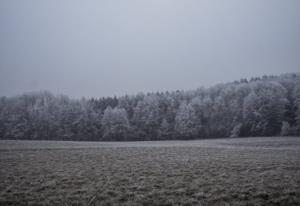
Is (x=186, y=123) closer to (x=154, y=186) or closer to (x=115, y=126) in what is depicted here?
(x=115, y=126)

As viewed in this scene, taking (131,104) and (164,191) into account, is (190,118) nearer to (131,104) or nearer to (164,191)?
(131,104)

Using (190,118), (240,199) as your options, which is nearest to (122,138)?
(190,118)

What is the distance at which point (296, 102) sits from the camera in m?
51.3

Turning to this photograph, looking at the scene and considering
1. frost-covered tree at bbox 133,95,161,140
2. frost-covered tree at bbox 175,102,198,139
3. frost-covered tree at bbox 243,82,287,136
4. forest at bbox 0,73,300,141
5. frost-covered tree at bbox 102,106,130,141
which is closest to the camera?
frost-covered tree at bbox 243,82,287,136

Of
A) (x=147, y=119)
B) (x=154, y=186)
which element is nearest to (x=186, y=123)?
(x=147, y=119)

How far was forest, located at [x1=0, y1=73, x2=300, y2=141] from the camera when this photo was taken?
5456 cm

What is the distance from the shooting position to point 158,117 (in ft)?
210

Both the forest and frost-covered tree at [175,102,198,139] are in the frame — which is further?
frost-covered tree at [175,102,198,139]

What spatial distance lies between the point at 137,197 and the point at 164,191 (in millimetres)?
1373

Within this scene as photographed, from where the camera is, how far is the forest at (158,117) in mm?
54562

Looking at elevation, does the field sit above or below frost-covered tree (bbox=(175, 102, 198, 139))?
below

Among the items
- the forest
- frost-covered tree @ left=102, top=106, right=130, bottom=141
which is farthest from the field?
frost-covered tree @ left=102, top=106, right=130, bottom=141

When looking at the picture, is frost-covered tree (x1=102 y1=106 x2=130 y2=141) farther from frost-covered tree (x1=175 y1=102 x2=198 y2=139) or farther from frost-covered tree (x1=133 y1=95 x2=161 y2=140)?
frost-covered tree (x1=175 y1=102 x2=198 y2=139)

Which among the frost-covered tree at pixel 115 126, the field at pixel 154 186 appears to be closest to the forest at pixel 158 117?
the frost-covered tree at pixel 115 126
